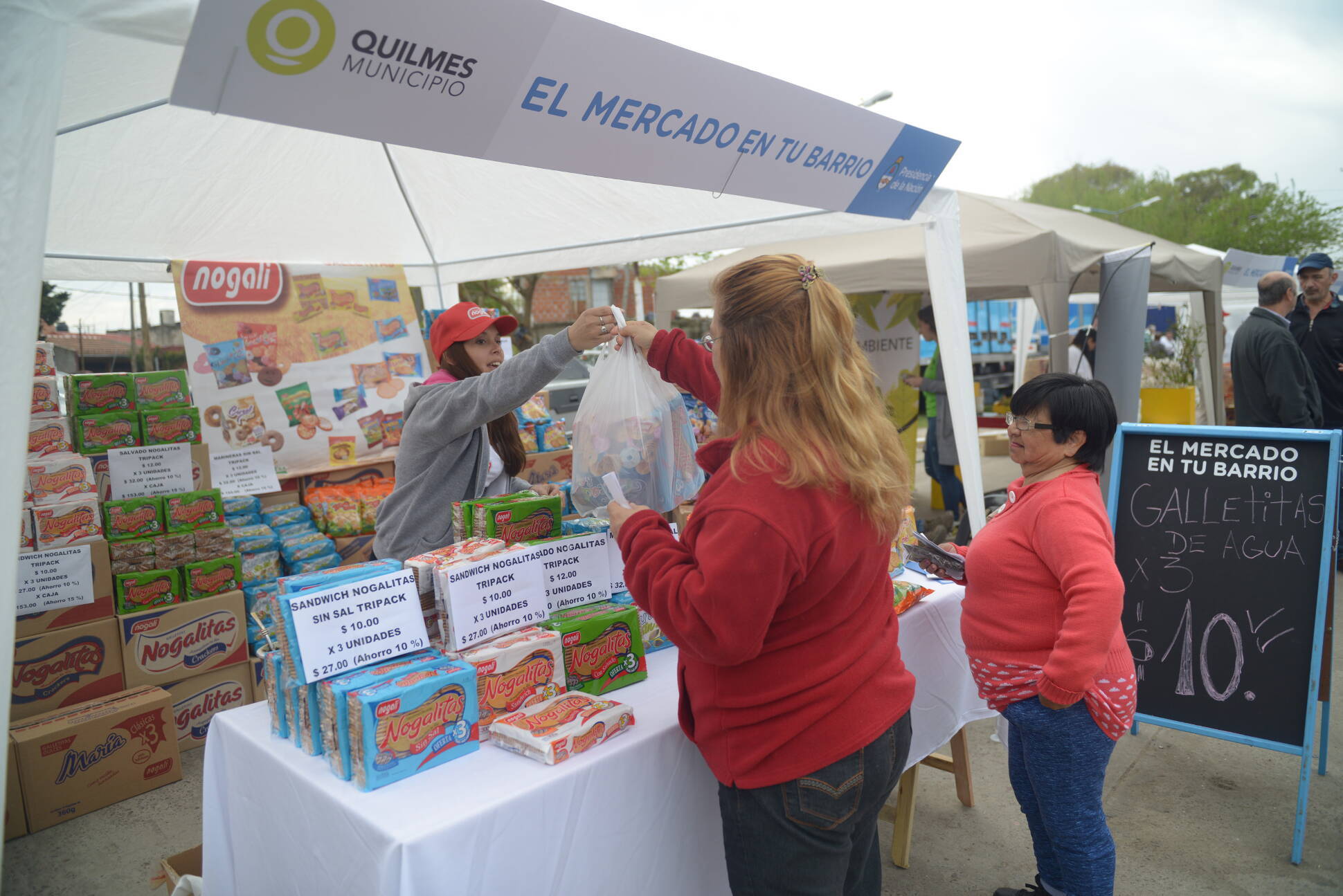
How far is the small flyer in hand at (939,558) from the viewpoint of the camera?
2395 mm

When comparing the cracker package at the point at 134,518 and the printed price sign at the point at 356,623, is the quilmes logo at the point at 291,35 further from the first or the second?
the cracker package at the point at 134,518

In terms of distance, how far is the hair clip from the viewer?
137cm

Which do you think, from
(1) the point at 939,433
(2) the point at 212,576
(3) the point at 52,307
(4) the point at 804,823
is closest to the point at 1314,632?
(4) the point at 804,823

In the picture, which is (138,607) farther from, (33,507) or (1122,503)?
(1122,503)

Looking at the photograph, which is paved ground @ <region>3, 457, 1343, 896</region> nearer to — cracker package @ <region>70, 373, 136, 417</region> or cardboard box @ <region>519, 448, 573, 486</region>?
cracker package @ <region>70, 373, 136, 417</region>

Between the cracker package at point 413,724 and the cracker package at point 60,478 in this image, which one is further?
the cracker package at point 60,478

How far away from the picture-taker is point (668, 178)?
8.54ft

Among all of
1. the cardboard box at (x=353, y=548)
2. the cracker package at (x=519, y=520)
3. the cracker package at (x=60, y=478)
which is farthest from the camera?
the cardboard box at (x=353, y=548)

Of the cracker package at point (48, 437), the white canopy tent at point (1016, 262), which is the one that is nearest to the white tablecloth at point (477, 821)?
the cracker package at point (48, 437)

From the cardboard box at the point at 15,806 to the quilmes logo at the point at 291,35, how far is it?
9.36 ft

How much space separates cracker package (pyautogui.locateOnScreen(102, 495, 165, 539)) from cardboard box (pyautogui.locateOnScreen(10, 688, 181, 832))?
2.19 feet

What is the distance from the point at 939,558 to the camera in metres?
2.42

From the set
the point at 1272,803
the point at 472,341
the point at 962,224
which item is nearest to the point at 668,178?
the point at 472,341

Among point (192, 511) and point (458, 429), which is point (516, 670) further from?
point (192, 511)
